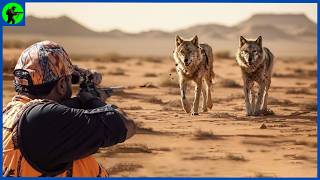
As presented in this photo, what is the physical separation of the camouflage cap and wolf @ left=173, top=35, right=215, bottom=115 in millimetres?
5230

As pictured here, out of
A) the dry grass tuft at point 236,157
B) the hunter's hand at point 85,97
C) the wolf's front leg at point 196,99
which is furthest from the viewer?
the wolf's front leg at point 196,99

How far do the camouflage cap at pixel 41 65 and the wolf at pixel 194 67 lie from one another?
5.23 metres

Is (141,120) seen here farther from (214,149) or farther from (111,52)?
Answer: (111,52)

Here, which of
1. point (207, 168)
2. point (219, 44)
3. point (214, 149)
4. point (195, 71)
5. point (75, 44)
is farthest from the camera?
point (219, 44)

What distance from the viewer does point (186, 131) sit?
8508 mm

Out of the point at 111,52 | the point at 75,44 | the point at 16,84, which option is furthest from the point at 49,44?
the point at 111,52

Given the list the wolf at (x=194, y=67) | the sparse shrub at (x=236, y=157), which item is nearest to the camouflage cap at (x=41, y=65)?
the sparse shrub at (x=236, y=157)

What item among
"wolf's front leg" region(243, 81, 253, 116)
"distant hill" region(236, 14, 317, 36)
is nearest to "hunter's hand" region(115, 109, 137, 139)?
"distant hill" region(236, 14, 317, 36)

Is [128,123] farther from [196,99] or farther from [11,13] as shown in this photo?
[196,99]

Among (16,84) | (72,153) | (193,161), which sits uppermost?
(16,84)

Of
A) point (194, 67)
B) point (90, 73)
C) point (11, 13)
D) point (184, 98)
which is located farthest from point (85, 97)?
point (194, 67)

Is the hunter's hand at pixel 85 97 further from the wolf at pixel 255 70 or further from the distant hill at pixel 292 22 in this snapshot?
the wolf at pixel 255 70

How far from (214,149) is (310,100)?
5437 mm

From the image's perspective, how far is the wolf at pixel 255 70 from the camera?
9.36 meters
